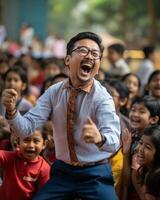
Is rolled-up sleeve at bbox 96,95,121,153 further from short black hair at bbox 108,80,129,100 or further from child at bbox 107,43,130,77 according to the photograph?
child at bbox 107,43,130,77

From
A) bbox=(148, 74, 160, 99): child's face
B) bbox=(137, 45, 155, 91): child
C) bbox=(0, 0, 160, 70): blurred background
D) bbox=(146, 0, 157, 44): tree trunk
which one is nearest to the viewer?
bbox=(148, 74, 160, 99): child's face

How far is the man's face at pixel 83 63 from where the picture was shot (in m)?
3.30

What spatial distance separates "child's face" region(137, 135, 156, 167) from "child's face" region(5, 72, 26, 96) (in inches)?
102

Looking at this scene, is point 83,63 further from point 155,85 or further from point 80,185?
point 155,85

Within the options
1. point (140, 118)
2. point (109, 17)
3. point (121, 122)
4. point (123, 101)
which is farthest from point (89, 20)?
point (140, 118)

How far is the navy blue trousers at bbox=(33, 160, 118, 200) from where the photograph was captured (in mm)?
3309

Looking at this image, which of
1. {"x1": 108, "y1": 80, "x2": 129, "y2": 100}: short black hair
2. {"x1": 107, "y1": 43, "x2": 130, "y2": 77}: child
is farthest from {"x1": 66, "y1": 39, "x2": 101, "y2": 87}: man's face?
{"x1": 107, "y1": 43, "x2": 130, "y2": 77}: child

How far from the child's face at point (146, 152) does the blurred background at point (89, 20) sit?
9345 mm

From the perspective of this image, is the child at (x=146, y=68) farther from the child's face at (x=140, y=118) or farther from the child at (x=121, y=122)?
the child's face at (x=140, y=118)

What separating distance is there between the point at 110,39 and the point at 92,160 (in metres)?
16.0

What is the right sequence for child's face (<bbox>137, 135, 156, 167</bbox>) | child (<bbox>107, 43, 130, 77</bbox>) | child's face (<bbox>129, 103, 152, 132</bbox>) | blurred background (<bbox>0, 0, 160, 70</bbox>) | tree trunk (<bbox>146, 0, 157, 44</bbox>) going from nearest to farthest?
1. child's face (<bbox>137, 135, 156, 167</bbox>)
2. child's face (<bbox>129, 103, 152, 132</bbox>)
3. child (<bbox>107, 43, 130, 77</bbox>)
4. blurred background (<bbox>0, 0, 160, 70</bbox>)
5. tree trunk (<bbox>146, 0, 157, 44</bbox>)

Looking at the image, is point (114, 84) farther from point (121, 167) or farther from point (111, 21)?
point (111, 21)

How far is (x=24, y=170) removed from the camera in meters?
3.89

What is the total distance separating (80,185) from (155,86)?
8.63 feet
